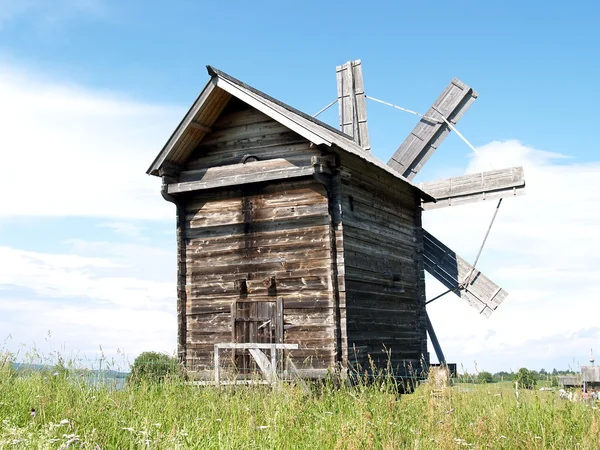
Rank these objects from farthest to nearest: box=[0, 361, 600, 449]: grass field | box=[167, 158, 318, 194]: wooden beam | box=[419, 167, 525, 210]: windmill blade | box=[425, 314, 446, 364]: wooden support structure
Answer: box=[425, 314, 446, 364]: wooden support structure < box=[419, 167, 525, 210]: windmill blade < box=[167, 158, 318, 194]: wooden beam < box=[0, 361, 600, 449]: grass field

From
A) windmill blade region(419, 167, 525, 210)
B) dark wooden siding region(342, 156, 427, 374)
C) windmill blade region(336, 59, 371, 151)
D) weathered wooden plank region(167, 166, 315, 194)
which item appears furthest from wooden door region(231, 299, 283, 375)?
windmill blade region(336, 59, 371, 151)

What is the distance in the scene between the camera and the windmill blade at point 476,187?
60.1ft

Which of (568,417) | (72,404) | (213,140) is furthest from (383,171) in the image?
(72,404)

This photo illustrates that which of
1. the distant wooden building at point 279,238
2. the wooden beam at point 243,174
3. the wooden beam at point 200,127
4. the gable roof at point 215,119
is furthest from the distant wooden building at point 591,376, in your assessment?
the wooden beam at point 200,127

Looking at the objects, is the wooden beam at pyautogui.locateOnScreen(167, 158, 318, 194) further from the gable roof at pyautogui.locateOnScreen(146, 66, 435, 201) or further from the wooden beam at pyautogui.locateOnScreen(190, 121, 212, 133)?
the wooden beam at pyautogui.locateOnScreen(190, 121, 212, 133)

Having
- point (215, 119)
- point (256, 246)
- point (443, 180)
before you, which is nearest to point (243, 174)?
point (256, 246)

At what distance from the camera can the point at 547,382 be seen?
995 cm

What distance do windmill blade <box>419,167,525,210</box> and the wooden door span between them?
23.4 feet

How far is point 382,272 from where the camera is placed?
15484 mm

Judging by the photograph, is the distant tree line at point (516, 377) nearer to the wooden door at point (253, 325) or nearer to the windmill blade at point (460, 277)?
the wooden door at point (253, 325)

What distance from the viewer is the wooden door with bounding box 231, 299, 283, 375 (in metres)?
14.1

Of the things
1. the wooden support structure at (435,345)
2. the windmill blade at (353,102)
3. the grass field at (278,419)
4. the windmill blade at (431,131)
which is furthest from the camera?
the windmill blade at (353,102)

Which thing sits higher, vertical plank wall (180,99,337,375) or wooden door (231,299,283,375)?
vertical plank wall (180,99,337,375)

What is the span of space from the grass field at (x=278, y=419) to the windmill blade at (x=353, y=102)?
40.5 feet
